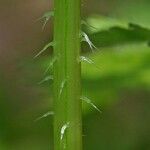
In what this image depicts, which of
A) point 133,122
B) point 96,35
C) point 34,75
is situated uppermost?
point 96,35

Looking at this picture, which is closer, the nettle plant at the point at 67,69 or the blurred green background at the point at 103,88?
the nettle plant at the point at 67,69

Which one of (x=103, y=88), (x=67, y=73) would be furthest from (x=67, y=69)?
(x=103, y=88)

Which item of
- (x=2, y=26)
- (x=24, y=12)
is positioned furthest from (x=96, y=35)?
(x=24, y=12)

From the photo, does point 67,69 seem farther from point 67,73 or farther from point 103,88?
point 103,88

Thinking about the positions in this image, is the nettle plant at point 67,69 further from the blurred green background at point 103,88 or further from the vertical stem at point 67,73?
the blurred green background at point 103,88

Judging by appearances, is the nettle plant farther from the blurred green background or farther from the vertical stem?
the blurred green background

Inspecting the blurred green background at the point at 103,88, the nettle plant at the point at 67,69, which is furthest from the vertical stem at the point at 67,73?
the blurred green background at the point at 103,88

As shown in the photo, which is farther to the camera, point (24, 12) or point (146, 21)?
point (24, 12)

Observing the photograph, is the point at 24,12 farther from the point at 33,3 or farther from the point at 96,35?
the point at 96,35
